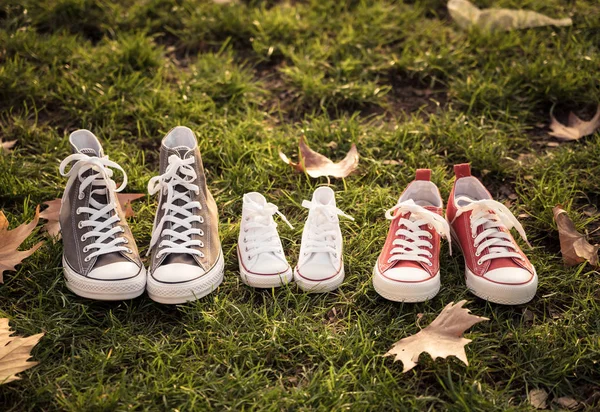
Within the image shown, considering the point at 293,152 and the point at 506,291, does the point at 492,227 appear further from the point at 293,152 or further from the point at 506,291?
the point at 293,152

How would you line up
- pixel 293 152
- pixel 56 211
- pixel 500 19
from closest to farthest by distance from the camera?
pixel 56 211
pixel 293 152
pixel 500 19

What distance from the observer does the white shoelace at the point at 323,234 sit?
2586mm

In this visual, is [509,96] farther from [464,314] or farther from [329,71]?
[464,314]

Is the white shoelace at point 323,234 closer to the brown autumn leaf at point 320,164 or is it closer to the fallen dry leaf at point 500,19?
the brown autumn leaf at point 320,164

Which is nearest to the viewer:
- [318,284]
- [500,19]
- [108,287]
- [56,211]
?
[108,287]

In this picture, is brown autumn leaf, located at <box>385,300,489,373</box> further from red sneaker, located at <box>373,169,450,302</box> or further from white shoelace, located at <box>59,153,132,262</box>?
white shoelace, located at <box>59,153,132,262</box>

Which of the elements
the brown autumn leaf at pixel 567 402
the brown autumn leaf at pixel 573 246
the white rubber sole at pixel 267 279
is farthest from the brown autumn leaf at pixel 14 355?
the brown autumn leaf at pixel 573 246

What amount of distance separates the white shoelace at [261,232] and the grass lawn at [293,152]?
0.17m

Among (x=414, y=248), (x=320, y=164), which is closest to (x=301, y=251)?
(x=414, y=248)

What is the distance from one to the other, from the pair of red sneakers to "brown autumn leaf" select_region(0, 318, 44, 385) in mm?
1311

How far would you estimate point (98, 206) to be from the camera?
2.65 meters

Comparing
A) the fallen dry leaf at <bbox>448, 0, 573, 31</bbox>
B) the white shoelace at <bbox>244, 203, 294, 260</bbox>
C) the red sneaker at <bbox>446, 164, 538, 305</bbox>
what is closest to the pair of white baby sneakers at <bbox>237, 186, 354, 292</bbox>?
the white shoelace at <bbox>244, 203, 294, 260</bbox>

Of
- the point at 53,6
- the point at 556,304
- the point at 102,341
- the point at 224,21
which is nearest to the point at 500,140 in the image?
the point at 556,304

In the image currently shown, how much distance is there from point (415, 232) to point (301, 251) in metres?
0.48
